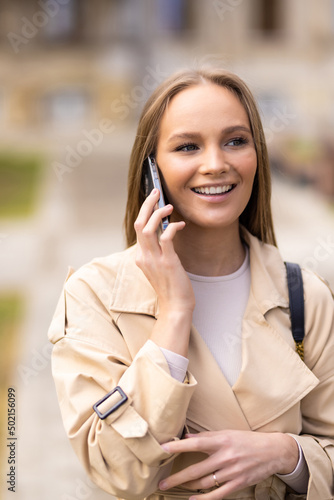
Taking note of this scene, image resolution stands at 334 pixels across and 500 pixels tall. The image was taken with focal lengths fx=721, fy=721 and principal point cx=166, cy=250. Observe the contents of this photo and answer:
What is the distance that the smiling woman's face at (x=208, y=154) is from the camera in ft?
7.01

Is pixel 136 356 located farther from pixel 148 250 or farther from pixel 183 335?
pixel 148 250

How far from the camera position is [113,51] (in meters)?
26.5

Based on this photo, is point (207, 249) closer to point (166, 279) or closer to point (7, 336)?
point (166, 279)

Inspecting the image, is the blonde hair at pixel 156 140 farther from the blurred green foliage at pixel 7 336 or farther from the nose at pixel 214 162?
the blurred green foliage at pixel 7 336

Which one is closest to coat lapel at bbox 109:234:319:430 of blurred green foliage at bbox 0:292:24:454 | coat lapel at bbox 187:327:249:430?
coat lapel at bbox 187:327:249:430

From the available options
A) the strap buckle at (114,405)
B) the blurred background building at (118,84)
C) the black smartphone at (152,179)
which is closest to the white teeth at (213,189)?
the black smartphone at (152,179)

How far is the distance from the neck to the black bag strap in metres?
0.21

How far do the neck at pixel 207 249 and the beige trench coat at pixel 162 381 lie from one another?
0.09 m

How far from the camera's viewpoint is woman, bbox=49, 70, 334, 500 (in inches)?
76.7

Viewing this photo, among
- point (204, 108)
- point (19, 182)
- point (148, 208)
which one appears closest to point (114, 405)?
point (148, 208)

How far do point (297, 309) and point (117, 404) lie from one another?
67 cm

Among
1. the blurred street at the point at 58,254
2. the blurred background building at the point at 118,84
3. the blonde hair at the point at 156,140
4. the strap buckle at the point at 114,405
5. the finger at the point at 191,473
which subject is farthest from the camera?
the blurred background building at the point at 118,84

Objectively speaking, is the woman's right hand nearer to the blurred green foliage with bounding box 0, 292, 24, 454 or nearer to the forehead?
the forehead

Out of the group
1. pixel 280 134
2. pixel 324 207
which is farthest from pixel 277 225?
pixel 280 134
